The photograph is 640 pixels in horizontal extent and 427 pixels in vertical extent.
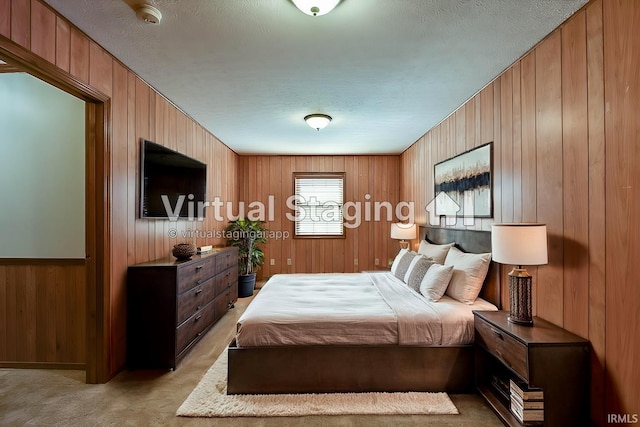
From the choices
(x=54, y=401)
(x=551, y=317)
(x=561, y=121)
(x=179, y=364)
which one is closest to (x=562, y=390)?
(x=551, y=317)

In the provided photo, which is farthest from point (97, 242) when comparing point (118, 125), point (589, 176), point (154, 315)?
point (589, 176)

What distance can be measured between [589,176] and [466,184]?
1470mm

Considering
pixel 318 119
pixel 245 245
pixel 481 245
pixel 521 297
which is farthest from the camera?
pixel 245 245

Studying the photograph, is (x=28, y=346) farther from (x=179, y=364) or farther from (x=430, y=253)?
(x=430, y=253)

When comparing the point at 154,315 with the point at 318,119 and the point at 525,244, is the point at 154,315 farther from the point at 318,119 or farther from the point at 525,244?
the point at 525,244

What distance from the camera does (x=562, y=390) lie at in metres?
1.75

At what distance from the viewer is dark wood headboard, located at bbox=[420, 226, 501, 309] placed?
105 inches

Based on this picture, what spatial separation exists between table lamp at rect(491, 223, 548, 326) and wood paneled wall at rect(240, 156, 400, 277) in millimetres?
3893

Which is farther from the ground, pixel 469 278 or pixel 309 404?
pixel 469 278

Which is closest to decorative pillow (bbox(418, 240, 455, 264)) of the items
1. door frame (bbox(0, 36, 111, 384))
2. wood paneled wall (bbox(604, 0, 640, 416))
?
wood paneled wall (bbox(604, 0, 640, 416))

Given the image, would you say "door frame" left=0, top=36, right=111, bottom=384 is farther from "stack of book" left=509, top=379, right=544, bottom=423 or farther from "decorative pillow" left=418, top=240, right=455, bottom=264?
"decorative pillow" left=418, top=240, right=455, bottom=264

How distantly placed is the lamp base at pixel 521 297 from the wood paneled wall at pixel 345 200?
3887 mm

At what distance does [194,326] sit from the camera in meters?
3.04

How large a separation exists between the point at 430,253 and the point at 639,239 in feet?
6.92
